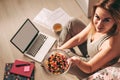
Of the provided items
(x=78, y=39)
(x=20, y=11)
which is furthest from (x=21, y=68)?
(x=20, y=11)

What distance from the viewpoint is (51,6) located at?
7.00 ft

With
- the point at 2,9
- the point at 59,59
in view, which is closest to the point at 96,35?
the point at 59,59

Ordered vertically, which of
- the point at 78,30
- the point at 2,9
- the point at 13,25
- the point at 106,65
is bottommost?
the point at 106,65

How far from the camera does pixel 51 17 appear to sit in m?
2.03

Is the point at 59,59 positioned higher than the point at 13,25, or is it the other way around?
the point at 13,25

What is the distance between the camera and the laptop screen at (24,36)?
1707mm

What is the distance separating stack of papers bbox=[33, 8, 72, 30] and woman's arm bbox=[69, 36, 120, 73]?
2.21 feet

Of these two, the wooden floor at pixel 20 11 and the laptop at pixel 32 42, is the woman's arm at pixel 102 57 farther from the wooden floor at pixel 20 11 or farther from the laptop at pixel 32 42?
the wooden floor at pixel 20 11

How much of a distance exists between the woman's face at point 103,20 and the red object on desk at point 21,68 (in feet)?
2.27

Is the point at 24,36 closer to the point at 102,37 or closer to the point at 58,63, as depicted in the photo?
the point at 58,63

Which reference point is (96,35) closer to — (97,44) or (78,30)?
(97,44)

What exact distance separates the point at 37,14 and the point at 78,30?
0.58m

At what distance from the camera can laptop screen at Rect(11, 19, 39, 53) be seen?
1.71m

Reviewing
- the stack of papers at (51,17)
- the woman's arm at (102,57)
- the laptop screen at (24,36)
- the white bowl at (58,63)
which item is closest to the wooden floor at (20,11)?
the stack of papers at (51,17)
